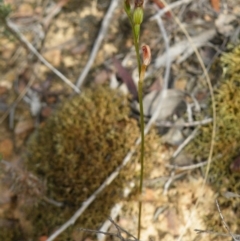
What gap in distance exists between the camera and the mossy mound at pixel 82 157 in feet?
6.72

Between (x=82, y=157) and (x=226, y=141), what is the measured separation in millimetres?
703

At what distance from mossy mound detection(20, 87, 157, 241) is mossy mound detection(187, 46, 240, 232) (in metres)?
0.27

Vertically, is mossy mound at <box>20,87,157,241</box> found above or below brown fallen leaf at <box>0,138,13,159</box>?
below

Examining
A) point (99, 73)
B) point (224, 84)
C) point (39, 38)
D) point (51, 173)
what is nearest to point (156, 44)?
point (99, 73)

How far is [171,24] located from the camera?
245 centimetres

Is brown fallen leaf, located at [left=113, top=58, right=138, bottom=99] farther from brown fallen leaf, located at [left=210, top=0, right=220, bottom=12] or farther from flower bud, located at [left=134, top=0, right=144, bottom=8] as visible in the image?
flower bud, located at [left=134, top=0, right=144, bottom=8]

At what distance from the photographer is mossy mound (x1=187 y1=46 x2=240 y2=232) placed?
1.94m

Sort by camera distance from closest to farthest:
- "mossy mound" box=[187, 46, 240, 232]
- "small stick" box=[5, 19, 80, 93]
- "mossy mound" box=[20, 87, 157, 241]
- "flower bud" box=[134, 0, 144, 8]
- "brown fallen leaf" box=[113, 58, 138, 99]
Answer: "flower bud" box=[134, 0, 144, 8] → "mossy mound" box=[187, 46, 240, 232] → "mossy mound" box=[20, 87, 157, 241] → "brown fallen leaf" box=[113, 58, 138, 99] → "small stick" box=[5, 19, 80, 93]

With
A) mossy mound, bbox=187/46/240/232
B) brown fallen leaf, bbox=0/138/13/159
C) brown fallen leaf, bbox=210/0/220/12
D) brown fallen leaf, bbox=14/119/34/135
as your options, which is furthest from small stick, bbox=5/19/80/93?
brown fallen leaf, bbox=210/0/220/12

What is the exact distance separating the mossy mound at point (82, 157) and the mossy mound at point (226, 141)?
271 millimetres

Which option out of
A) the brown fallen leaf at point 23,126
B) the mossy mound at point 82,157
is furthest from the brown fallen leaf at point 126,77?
the brown fallen leaf at point 23,126

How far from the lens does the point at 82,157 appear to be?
2137 millimetres

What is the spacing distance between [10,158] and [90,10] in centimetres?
108

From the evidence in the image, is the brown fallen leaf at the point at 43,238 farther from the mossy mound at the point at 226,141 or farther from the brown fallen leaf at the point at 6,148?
the mossy mound at the point at 226,141
